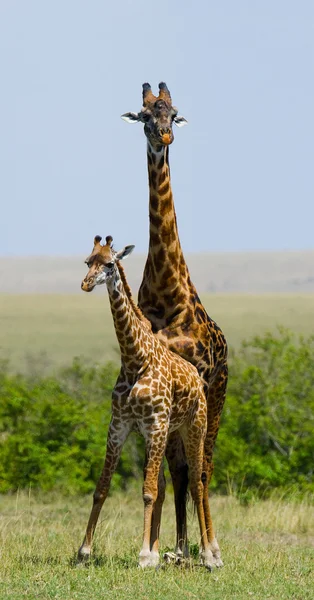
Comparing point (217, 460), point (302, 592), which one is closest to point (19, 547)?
point (302, 592)

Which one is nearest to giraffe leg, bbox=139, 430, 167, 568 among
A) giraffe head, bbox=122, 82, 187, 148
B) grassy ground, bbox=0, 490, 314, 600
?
grassy ground, bbox=0, 490, 314, 600

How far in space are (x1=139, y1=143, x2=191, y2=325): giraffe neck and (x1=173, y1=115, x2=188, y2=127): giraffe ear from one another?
0.86ft

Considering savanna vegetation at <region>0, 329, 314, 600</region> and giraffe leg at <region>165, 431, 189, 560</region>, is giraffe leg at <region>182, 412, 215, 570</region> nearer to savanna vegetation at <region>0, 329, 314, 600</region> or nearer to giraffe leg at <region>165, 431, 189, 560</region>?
giraffe leg at <region>165, 431, 189, 560</region>

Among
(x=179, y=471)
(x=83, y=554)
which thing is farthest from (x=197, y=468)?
(x=83, y=554)

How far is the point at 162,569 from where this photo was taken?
9.39 meters

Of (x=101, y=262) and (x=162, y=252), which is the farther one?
(x=162, y=252)

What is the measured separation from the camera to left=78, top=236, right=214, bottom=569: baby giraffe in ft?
29.2

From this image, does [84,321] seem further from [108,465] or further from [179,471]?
[108,465]

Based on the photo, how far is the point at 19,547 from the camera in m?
10.3

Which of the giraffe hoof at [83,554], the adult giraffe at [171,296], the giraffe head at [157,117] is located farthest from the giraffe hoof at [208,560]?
the giraffe head at [157,117]

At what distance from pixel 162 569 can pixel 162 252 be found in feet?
8.96

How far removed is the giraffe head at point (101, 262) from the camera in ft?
28.0

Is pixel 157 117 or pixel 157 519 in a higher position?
pixel 157 117

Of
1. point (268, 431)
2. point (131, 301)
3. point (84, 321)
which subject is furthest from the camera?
point (84, 321)
